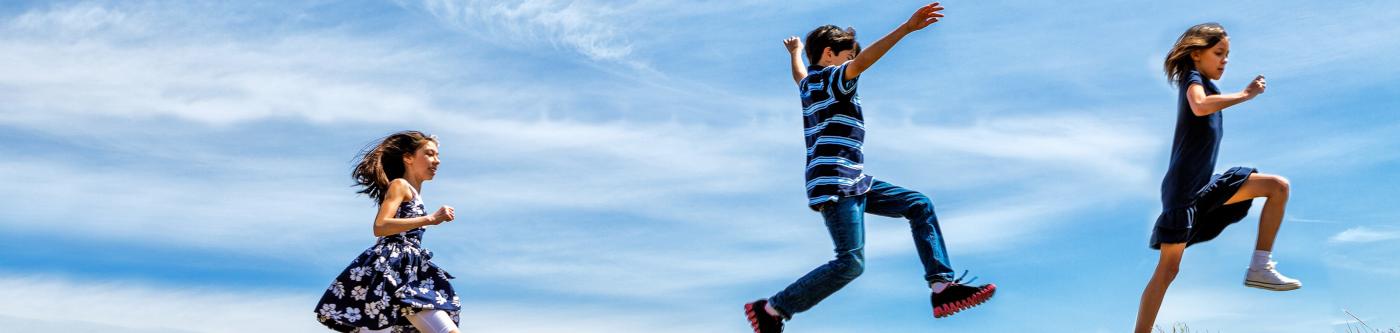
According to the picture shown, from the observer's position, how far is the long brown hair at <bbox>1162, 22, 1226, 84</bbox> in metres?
Result: 8.98

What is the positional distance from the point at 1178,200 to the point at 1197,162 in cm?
27

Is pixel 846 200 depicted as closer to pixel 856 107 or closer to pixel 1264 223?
pixel 856 107

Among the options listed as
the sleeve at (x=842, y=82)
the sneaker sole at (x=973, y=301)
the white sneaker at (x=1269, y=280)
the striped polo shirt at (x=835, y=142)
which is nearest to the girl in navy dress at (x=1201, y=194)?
the white sneaker at (x=1269, y=280)

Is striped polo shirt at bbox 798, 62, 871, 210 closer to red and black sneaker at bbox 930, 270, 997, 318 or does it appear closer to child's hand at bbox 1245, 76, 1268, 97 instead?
red and black sneaker at bbox 930, 270, 997, 318

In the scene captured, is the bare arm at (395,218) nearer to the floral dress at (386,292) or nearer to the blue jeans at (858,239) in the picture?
the floral dress at (386,292)

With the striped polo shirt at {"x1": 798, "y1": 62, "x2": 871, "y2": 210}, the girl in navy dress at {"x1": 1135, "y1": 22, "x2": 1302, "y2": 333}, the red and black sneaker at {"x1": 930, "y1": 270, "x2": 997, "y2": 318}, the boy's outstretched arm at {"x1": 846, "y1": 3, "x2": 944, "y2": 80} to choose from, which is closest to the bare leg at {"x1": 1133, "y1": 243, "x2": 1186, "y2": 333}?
the girl in navy dress at {"x1": 1135, "y1": 22, "x2": 1302, "y2": 333}

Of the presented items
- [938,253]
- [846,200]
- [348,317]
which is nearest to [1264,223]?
[938,253]

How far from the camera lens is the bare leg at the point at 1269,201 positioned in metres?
8.79

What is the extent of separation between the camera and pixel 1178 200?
8.80 metres

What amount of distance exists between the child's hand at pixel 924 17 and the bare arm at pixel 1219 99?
194 cm

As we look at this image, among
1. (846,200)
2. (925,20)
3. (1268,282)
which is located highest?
(925,20)

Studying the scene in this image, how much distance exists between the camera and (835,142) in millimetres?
8617

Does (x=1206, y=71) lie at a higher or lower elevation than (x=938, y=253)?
higher

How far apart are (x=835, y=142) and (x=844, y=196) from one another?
35 centimetres
